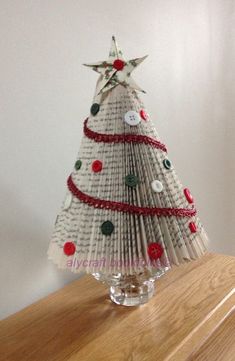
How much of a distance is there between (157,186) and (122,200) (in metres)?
0.06

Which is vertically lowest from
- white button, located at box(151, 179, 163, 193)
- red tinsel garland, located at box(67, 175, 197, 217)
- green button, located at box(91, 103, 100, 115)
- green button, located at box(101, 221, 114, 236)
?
green button, located at box(101, 221, 114, 236)

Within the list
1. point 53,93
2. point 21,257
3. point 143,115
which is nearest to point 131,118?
point 143,115

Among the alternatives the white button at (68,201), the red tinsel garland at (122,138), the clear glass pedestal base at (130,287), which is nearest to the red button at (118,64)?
the red tinsel garland at (122,138)

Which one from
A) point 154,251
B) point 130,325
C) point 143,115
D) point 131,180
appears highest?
point 143,115

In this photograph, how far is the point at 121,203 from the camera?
534mm

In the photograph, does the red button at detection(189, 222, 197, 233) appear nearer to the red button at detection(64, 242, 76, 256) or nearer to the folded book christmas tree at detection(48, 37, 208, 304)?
the folded book christmas tree at detection(48, 37, 208, 304)

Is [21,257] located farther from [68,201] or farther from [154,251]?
[154,251]

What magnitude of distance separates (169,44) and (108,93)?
532mm

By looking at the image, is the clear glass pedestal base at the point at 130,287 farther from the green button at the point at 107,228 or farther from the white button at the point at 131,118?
the white button at the point at 131,118

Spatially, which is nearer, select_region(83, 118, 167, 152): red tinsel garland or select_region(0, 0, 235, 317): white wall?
select_region(83, 118, 167, 152): red tinsel garland

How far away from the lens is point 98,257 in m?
0.52

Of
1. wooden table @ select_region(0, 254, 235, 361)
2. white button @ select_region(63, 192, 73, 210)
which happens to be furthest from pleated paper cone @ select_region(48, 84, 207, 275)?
wooden table @ select_region(0, 254, 235, 361)

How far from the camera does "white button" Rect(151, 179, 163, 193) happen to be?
0.55 m

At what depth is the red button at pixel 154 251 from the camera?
1.71ft
